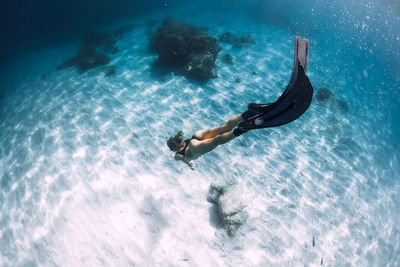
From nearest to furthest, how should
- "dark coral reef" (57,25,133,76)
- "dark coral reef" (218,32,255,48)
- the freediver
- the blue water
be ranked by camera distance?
the freediver < the blue water < "dark coral reef" (57,25,133,76) < "dark coral reef" (218,32,255,48)

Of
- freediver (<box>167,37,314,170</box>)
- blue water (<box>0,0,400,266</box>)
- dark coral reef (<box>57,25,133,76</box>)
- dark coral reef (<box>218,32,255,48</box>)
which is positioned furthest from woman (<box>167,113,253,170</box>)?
dark coral reef (<box>218,32,255,48</box>)

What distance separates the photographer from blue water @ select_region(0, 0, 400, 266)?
15.1ft

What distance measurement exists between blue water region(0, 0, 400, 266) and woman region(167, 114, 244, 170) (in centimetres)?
195

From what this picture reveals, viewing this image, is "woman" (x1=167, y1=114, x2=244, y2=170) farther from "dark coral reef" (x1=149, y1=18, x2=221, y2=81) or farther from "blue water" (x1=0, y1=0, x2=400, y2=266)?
"dark coral reef" (x1=149, y1=18, x2=221, y2=81)

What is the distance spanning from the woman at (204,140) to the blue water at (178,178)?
1.95 m

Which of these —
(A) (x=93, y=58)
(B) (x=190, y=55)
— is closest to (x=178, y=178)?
(B) (x=190, y=55)

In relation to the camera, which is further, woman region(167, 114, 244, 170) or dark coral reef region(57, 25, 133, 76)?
dark coral reef region(57, 25, 133, 76)

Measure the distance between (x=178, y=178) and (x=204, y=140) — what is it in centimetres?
263

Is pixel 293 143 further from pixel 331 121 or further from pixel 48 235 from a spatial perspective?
pixel 48 235

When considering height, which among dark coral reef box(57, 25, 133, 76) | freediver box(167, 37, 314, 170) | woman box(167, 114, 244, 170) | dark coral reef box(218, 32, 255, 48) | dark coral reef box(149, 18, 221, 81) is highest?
freediver box(167, 37, 314, 170)

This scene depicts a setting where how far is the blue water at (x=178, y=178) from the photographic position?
15.1ft

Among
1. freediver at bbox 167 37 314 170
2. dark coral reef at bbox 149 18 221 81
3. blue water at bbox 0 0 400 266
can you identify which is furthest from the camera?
dark coral reef at bbox 149 18 221 81

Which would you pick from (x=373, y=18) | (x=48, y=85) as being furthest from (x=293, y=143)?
(x=373, y=18)

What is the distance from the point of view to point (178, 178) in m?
5.75
